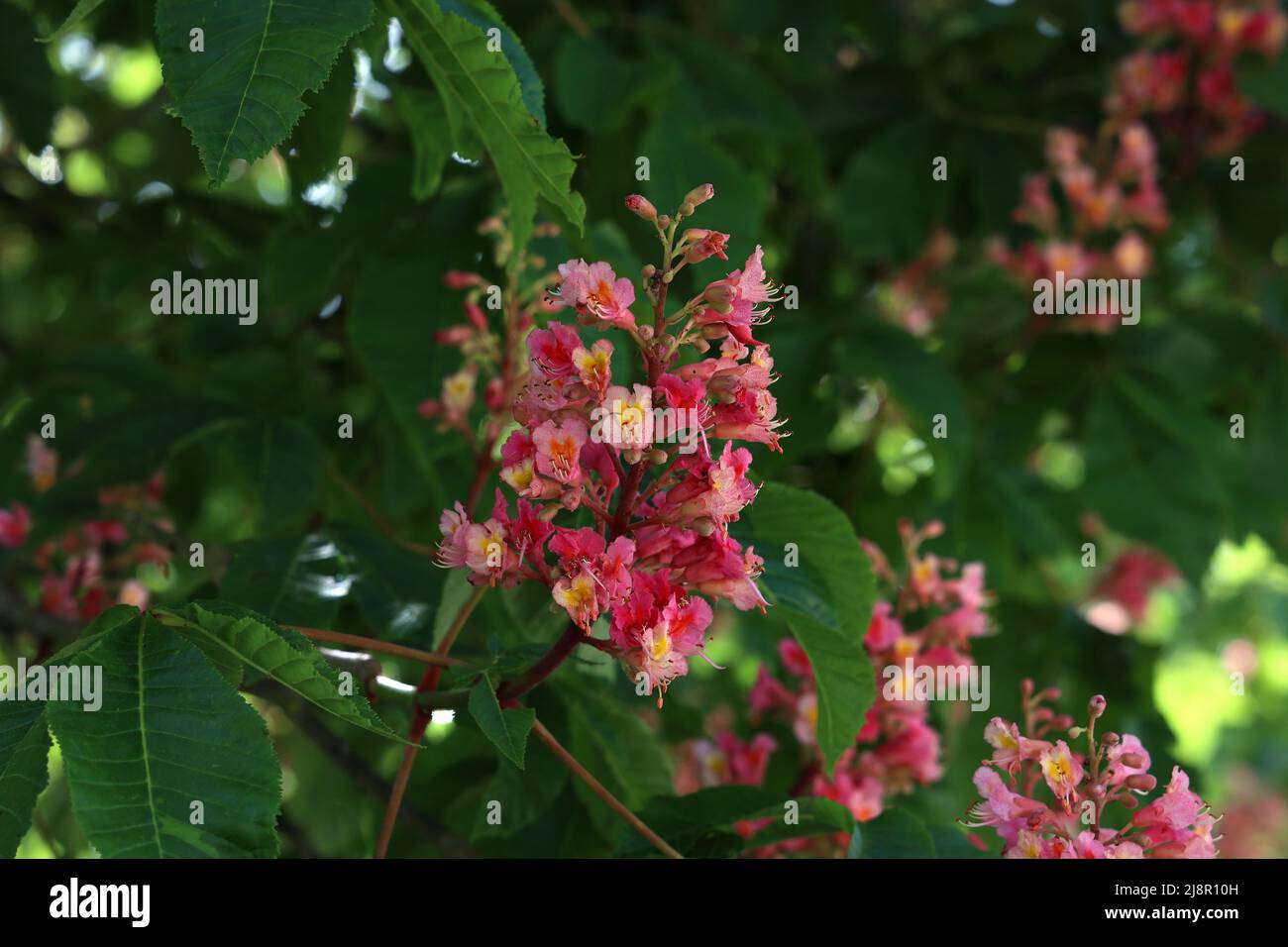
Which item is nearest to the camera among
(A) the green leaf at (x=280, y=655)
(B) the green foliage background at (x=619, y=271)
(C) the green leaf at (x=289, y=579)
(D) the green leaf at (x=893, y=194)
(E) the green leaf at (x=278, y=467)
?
(A) the green leaf at (x=280, y=655)

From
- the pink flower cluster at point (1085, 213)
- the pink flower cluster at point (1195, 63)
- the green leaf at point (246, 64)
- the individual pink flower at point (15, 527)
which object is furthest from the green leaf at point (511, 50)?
the pink flower cluster at point (1195, 63)

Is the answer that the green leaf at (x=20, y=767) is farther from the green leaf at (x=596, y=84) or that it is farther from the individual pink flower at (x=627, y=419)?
the green leaf at (x=596, y=84)

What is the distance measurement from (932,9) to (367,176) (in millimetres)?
2004

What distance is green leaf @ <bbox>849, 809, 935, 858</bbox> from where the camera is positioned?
1.37m

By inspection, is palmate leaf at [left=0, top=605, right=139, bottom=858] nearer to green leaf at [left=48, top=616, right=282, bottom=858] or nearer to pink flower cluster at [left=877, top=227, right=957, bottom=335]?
green leaf at [left=48, top=616, right=282, bottom=858]

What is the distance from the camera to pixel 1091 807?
121 centimetres

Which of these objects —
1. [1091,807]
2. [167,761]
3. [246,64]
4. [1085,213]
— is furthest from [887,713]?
[1085,213]

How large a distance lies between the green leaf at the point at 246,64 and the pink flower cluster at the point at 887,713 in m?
0.90

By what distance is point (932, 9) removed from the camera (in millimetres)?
3520

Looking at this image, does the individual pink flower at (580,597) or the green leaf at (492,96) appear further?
the green leaf at (492,96)

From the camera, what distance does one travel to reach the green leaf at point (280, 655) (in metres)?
1.03
